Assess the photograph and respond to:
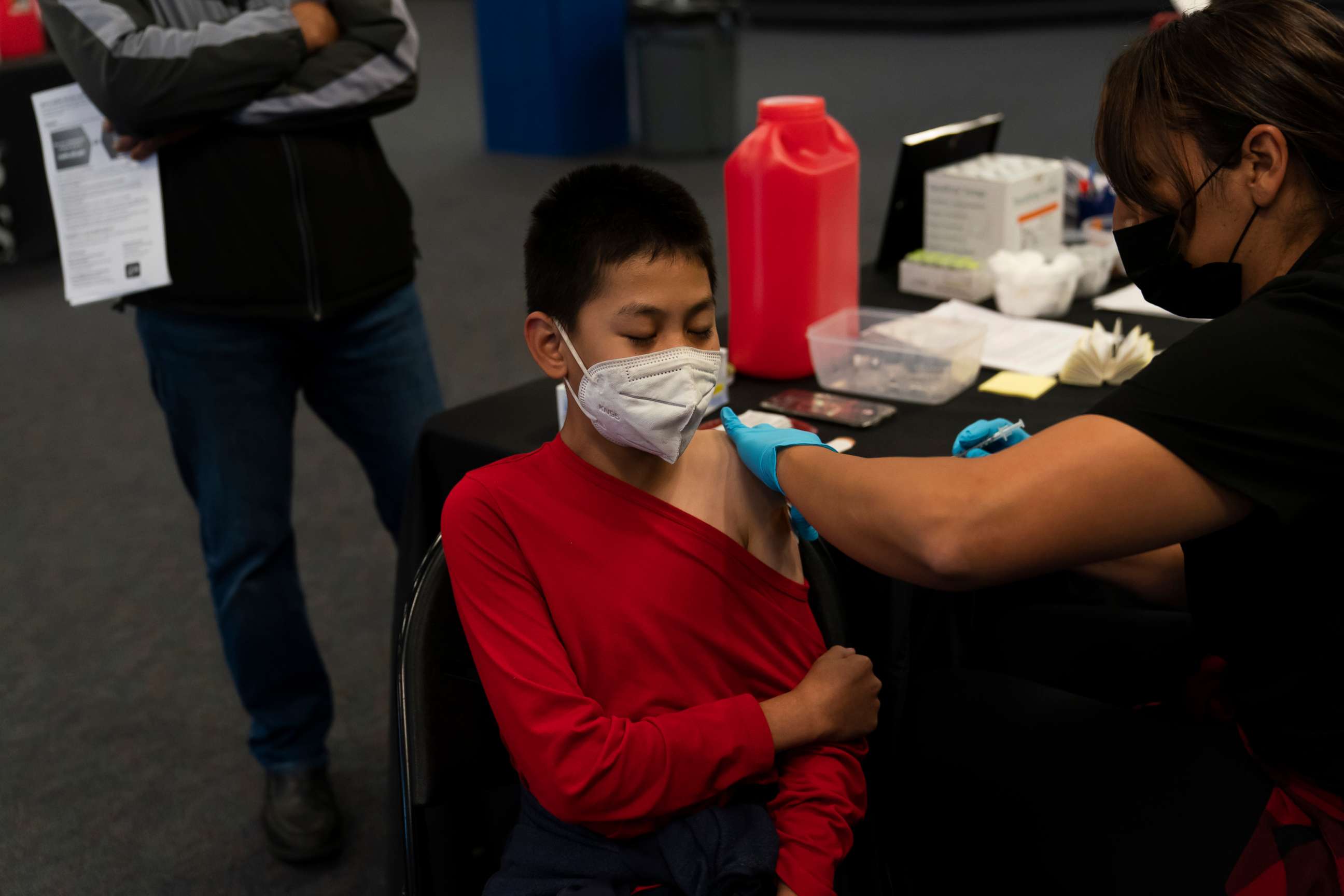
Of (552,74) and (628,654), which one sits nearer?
(628,654)

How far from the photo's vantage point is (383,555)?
9.20ft

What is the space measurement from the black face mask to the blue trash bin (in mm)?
5872

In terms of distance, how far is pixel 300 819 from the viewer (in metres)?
1.88

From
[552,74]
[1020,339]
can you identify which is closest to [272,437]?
[1020,339]

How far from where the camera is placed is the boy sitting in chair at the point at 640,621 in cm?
102

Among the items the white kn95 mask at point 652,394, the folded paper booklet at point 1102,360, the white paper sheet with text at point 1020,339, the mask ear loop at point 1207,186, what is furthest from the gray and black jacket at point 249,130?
the mask ear loop at point 1207,186

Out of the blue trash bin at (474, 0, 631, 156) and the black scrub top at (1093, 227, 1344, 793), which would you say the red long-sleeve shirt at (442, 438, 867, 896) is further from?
the blue trash bin at (474, 0, 631, 156)

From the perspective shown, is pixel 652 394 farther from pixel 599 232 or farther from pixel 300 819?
pixel 300 819

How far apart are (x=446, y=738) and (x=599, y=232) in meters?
0.49

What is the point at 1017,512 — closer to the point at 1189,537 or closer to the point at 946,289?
the point at 1189,537

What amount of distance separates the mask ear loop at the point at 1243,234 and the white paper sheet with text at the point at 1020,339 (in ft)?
1.97

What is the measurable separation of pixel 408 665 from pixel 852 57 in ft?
29.1

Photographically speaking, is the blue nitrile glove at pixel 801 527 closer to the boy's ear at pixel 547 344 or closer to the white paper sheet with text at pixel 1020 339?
the boy's ear at pixel 547 344

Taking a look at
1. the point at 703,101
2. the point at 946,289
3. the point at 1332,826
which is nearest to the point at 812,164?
the point at 946,289
